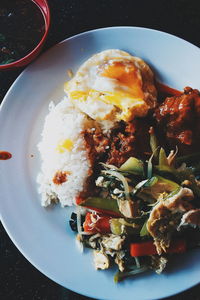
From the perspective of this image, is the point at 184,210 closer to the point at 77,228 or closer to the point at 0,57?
the point at 77,228

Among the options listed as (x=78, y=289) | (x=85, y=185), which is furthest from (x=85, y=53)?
(x=78, y=289)

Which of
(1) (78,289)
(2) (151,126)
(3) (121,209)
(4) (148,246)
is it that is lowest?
(1) (78,289)

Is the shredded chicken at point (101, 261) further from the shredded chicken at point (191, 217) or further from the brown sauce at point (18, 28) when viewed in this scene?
the brown sauce at point (18, 28)

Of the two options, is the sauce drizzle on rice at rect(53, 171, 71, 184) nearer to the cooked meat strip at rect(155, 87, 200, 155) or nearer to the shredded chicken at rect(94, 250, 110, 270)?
the shredded chicken at rect(94, 250, 110, 270)

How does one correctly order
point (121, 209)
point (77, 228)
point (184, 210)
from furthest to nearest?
point (77, 228)
point (121, 209)
point (184, 210)

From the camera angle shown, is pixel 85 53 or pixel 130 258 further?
pixel 85 53

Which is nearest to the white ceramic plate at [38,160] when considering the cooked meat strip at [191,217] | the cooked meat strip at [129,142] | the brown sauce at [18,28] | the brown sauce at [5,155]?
the brown sauce at [5,155]

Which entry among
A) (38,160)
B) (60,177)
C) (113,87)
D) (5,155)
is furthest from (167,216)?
(5,155)

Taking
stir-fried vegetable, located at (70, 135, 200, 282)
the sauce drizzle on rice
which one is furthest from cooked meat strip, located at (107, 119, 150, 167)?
the sauce drizzle on rice
